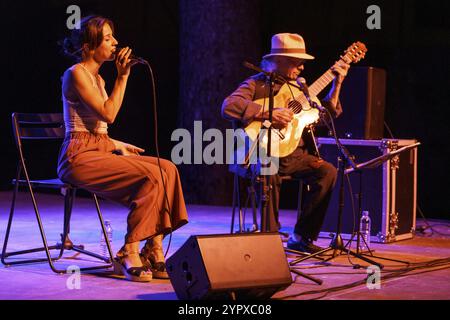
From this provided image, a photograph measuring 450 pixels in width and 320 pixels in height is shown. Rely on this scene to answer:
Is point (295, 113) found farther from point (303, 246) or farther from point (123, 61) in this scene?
point (123, 61)

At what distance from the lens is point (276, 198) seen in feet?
18.6

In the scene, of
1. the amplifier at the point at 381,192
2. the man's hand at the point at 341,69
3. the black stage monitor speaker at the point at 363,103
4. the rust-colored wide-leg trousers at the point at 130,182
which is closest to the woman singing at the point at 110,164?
the rust-colored wide-leg trousers at the point at 130,182

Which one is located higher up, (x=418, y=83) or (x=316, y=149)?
(x=418, y=83)

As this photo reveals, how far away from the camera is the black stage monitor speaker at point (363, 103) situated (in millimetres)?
6355

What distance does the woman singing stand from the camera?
4484 mm

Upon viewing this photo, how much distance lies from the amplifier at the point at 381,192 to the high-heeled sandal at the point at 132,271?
227 cm

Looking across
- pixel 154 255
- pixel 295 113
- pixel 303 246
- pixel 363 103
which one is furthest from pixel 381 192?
pixel 154 255

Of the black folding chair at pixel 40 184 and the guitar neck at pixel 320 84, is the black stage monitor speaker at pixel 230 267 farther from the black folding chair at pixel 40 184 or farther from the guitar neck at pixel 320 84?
the guitar neck at pixel 320 84

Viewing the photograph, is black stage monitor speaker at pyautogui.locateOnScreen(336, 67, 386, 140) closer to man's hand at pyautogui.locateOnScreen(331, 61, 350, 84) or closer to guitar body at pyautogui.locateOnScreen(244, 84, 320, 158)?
man's hand at pyautogui.locateOnScreen(331, 61, 350, 84)

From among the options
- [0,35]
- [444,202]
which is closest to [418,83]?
[444,202]

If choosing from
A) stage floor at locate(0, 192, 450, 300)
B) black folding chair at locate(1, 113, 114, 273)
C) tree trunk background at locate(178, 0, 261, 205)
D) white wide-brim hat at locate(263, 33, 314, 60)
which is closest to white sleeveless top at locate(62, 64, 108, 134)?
black folding chair at locate(1, 113, 114, 273)

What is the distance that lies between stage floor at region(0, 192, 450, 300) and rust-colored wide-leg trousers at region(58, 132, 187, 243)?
0.35m
